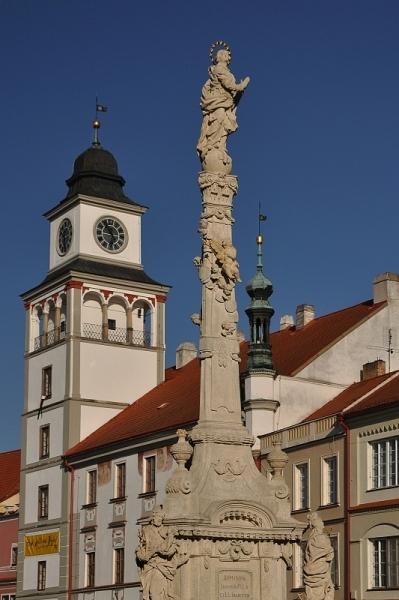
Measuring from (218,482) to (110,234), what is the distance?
36047 millimetres

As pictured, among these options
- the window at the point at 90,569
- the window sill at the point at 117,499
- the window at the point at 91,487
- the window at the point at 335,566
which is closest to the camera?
the window at the point at 335,566

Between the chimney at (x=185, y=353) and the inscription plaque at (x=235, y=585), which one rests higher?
the chimney at (x=185, y=353)

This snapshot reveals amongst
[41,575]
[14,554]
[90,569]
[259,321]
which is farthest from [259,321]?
[14,554]

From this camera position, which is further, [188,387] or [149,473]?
[188,387]

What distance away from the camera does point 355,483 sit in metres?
35.0

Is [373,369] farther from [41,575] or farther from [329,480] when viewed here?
[41,575]

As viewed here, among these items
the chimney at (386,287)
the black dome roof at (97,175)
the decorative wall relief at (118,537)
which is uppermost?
the black dome roof at (97,175)

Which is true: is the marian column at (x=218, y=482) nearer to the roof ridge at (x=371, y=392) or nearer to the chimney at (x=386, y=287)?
the roof ridge at (x=371, y=392)

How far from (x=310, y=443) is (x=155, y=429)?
7872mm

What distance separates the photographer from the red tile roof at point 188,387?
42303 mm

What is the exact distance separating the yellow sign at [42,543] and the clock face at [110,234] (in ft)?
37.3

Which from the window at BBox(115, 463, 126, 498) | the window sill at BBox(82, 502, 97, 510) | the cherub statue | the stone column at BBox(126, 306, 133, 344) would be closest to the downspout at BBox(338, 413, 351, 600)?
the window at BBox(115, 463, 126, 498)

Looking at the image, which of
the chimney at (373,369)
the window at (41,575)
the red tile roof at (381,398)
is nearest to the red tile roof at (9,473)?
the window at (41,575)

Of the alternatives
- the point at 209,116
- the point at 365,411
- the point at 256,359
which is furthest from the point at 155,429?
the point at 209,116
